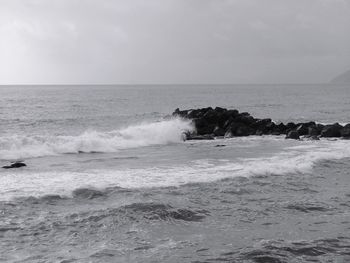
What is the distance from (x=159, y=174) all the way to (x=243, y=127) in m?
17.9

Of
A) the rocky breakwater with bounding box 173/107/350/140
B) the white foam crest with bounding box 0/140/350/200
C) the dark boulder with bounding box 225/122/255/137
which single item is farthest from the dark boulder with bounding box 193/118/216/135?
the white foam crest with bounding box 0/140/350/200

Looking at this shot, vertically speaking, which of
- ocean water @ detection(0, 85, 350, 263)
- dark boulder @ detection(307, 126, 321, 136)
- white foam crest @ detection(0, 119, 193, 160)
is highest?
dark boulder @ detection(307, 126, 321, 136)

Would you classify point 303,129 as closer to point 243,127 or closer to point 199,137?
point 243,127

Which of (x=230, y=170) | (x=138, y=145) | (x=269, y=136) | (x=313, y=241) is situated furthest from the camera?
(x=269, y=136)

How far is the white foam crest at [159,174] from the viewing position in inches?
611

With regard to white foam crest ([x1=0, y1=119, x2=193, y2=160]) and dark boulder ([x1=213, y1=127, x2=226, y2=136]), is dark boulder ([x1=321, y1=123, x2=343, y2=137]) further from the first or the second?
white foam crest ([x1=0, y1=119, x2=193, y2=160])

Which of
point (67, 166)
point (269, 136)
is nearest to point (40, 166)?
point (67, 166)

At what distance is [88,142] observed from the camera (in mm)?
28375

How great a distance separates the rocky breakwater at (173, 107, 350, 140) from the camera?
3209 cm

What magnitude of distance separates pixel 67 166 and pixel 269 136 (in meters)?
17.8

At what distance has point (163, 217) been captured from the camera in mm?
12078

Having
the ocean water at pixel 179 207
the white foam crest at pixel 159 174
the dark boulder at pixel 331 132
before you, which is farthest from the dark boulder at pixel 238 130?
the white foam crest at pixel 159 174

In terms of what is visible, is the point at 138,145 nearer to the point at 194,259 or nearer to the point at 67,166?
the point at 67,166

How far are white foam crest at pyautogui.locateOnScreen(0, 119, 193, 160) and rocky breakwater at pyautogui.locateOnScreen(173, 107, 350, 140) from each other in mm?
1952
